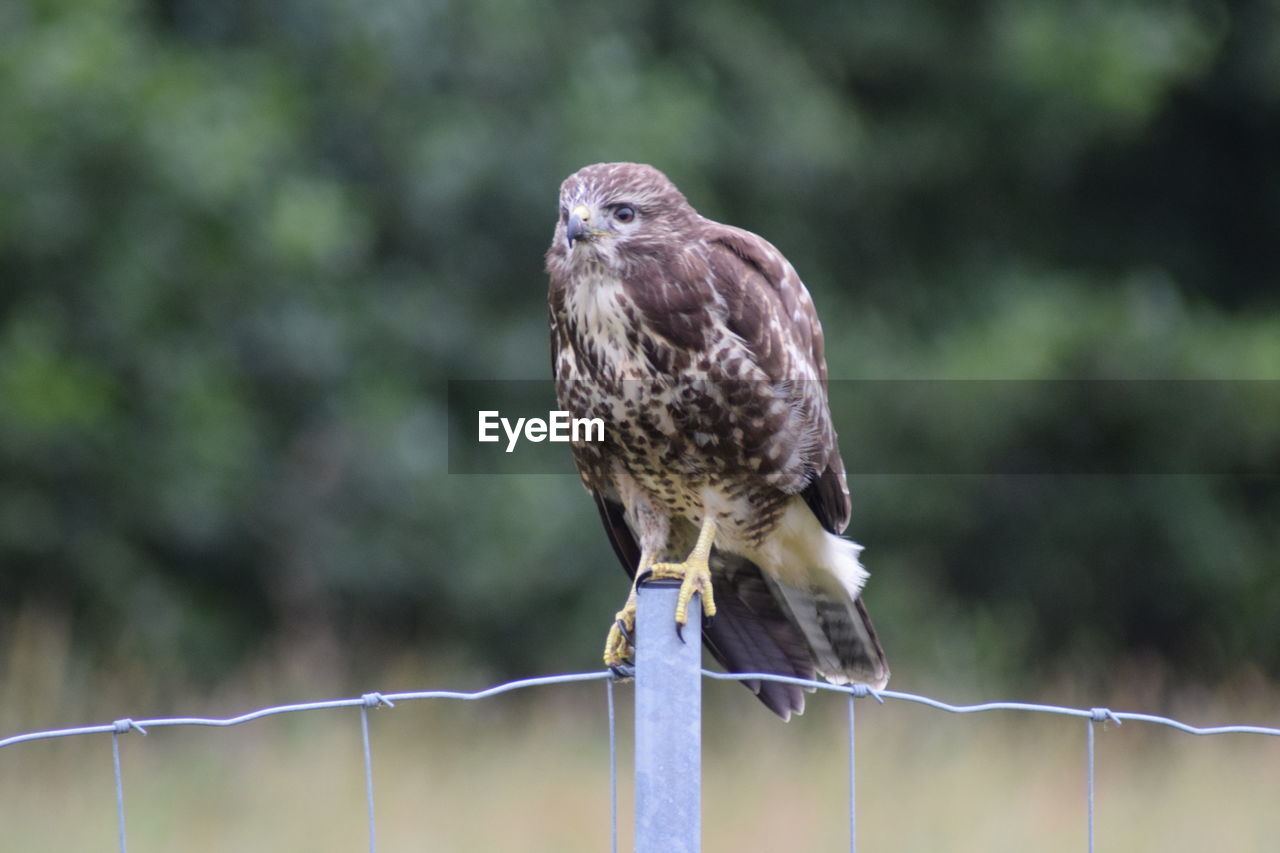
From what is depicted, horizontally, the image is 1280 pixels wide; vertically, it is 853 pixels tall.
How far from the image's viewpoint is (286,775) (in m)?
5.30

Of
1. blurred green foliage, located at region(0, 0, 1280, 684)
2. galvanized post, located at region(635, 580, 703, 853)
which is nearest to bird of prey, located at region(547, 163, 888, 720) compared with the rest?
galvanized post, located at region(635, 580, 703, 853)

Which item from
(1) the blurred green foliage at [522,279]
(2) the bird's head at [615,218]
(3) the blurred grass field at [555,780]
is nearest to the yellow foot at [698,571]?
(2) the bird's head at [615,218]

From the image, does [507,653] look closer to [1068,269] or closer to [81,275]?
[81,275]

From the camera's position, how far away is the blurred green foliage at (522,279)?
6.88m

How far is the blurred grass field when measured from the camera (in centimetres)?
484

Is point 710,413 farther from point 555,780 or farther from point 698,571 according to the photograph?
point 555,780

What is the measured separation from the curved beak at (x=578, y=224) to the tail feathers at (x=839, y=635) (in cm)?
91

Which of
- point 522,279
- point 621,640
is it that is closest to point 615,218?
point 621,640

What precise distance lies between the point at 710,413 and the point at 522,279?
5283mm

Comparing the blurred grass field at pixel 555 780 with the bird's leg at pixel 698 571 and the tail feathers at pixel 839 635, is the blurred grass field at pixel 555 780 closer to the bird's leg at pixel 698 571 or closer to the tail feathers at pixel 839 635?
the tail feathers at pixel 839 635

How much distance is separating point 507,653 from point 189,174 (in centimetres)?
297

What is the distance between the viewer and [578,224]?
3.21 metres

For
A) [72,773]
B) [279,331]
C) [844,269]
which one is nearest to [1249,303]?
[844,269]

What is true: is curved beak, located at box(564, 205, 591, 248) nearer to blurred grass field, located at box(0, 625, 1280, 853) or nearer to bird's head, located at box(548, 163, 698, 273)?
bird's head, located at box(548, 163, 698, 273)
